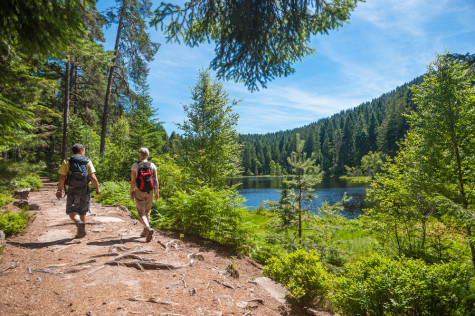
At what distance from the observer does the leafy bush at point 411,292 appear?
3.04m

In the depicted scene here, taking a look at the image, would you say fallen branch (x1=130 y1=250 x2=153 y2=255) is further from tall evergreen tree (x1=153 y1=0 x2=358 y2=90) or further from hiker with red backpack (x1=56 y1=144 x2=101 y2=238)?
tall evergreen tree (x1=153 y1=0 x2=358 y2=90)

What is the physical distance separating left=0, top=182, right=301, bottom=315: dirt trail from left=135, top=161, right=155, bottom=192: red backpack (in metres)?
1.27

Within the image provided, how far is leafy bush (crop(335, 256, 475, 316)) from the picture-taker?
120 inches

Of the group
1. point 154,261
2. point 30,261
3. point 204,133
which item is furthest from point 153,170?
point 204,133

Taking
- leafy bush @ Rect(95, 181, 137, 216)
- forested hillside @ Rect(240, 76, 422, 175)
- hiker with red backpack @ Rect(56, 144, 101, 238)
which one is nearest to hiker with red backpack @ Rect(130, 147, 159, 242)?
hiker with red backpack @ Rect(56, 144, 101, 238)

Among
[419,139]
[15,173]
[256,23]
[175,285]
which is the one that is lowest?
[175,285]

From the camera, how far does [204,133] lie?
11.7 m

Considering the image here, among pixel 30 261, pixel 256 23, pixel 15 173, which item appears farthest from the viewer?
pixel 15 173

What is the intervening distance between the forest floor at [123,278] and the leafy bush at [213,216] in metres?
0.47

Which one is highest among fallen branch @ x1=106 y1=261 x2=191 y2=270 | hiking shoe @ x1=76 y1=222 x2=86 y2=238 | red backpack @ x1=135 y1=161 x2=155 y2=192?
red backpack @ x1=135 y1=161 x2=155 y2=192

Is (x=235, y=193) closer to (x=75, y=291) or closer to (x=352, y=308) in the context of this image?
(x=352, y=308)

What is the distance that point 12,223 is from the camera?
475cm

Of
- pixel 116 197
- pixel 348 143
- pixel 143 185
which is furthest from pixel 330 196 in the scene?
pixel 348 143

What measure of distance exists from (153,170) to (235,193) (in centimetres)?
250
